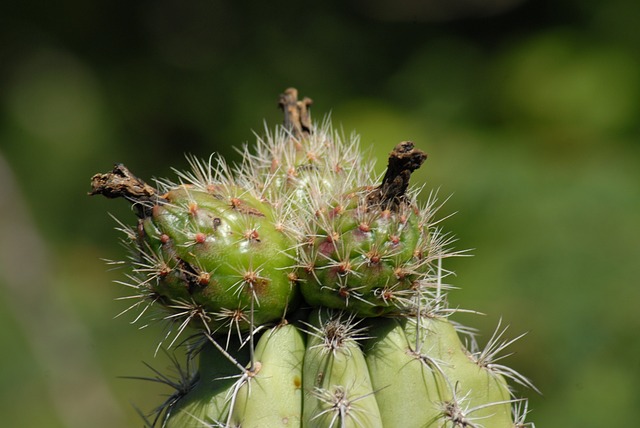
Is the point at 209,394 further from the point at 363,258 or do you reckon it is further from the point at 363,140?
the point at 363,140

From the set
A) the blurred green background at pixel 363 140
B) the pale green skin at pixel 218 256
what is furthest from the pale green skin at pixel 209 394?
the blurred green background at pixel 363 140

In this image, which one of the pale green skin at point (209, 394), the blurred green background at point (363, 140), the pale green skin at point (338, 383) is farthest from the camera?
the blurred green background at point (363, 140)

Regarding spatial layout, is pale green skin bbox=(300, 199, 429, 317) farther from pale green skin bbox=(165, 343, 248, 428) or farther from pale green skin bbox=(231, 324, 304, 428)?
pale green skin bbox=(165, 343, 248, 428)

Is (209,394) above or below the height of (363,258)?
below

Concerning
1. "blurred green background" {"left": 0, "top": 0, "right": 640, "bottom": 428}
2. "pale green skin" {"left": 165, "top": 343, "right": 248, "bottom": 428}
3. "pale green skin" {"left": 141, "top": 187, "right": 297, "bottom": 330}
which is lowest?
"pale green skin" {"left": 165, "top": 343, "right": 248, "bottom": 428}

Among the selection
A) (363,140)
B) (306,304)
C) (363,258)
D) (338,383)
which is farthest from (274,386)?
(363,140)

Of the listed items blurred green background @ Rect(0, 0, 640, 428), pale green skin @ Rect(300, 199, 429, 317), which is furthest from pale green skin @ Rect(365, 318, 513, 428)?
blurred green background @ Rect(0, 0, 640, 428)

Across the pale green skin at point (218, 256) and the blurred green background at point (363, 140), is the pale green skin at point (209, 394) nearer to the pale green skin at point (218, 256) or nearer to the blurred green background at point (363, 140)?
the pale green skin at point (218, 256)
